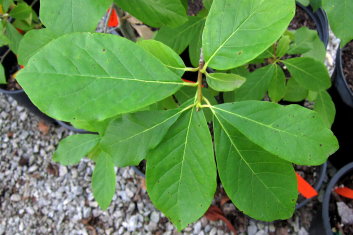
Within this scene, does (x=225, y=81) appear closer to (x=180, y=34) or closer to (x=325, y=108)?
(x=180, y=34)

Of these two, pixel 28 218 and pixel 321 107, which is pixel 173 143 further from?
pixel 28 218

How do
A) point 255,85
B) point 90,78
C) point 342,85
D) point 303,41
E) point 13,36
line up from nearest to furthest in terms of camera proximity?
point 90,78 → point 255,85 → point 303,41 → point 13,36 → point 342,85

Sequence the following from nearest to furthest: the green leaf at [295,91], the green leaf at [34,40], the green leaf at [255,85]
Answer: the green leaf at [34,40] → the green leaf at [255,85] → the green leaf at [295,91]

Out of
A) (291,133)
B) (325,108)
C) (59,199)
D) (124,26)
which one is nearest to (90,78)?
(291,133)

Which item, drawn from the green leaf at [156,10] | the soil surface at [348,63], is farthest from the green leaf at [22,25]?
the soil surface at [348,63]

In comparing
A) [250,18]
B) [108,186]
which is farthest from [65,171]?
[250,18]

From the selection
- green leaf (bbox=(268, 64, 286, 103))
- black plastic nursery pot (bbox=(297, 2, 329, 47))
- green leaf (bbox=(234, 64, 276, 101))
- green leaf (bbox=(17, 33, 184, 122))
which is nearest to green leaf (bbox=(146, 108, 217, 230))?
green leaf (bbox=(17, 33, 184, 122))

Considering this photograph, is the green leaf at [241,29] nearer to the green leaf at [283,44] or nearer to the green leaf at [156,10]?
the green leaf at [156,10]
